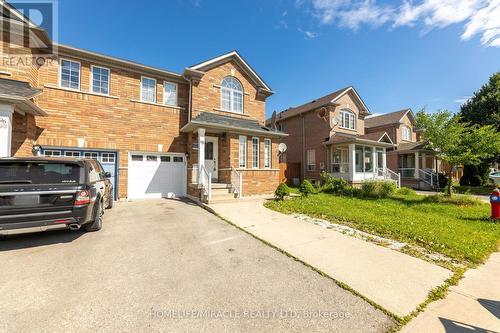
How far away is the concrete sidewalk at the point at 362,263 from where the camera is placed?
3.18 m

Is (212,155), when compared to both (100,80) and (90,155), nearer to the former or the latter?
(90,155)

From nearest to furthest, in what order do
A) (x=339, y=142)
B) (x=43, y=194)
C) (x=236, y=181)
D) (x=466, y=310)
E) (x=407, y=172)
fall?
(x=466, y=310) < (x=43, y=194) < (x=236, y=181) < (x=339, y=142) < (x=407, y=172)

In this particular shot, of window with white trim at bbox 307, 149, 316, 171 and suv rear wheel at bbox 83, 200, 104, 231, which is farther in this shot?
window with white trim at bbox 307, 149, 316, 171

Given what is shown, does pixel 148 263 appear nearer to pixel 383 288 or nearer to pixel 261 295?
pixel 261 295

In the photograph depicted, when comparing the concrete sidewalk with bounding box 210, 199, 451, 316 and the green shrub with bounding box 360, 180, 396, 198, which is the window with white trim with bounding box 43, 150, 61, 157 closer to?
the concrete sidewalk with bounding box 210, 199, 451, 316

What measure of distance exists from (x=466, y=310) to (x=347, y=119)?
63.8ft

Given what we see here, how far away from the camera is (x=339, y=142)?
57.1 feet

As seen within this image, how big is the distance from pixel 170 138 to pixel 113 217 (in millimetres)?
5659

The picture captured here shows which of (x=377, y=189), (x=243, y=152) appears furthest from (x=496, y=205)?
(x=243, y=152)

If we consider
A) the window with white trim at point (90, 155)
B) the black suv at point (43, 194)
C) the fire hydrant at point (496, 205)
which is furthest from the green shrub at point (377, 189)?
A: the window with white trim at point (90, 155)

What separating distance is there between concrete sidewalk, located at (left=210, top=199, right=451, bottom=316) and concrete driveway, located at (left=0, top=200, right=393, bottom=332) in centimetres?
34

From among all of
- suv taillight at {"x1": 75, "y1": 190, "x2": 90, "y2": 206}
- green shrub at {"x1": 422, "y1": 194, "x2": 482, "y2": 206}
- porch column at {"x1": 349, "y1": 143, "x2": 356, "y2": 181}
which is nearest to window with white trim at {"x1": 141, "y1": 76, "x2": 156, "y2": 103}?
suv taillight at {"x1": 75, "y1": 190, "x2": 90, "y2": 206}

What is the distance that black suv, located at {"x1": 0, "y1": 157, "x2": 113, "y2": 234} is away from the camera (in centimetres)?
436

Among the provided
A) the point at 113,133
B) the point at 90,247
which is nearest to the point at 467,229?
the point at 90,247
